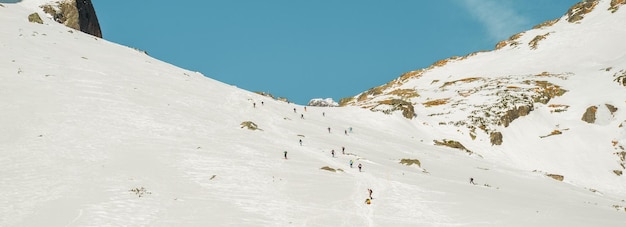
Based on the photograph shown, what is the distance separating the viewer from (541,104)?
8969 cm

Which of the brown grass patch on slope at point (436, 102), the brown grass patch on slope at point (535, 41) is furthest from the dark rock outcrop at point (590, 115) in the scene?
the brown grass patch on slope at point (535, 41)

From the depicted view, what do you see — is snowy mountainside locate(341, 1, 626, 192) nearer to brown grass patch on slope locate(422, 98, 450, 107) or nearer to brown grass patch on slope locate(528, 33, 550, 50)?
brown grass patch on slope locate(422, 98, 450, 107)

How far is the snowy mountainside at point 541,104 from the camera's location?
73.4 metres

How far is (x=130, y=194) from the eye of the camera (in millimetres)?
26250

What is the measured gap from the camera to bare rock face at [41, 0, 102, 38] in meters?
98.2

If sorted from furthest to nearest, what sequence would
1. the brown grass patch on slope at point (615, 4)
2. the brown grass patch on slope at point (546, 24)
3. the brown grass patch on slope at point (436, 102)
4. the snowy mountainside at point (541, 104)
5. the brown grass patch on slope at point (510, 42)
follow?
the brown grass patch on slope at point (546, 24)
the brown grass patch on slope at point (510, 42)
the brown grass patch on slope at point (615, 4)
the brown grass patch on slope at point (436, 102)
the snowy mountainside at point (541, 104)

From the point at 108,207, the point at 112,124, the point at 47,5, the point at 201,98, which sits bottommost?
the point at 108,207

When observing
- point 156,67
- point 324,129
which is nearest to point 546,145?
point 324,129

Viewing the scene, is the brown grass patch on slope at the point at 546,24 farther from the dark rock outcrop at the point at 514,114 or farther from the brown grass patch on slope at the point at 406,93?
the dark rock outcrop at the point at 514,114

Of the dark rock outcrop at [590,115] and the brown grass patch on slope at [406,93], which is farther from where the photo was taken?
the brown grass patch on slope at [406,93]

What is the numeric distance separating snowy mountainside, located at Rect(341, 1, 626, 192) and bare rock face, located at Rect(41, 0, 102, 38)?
6114 cm

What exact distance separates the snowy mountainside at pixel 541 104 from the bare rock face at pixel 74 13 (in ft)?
201

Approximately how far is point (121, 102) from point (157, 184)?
82.7 ft

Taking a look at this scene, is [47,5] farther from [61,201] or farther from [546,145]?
[546,145]
